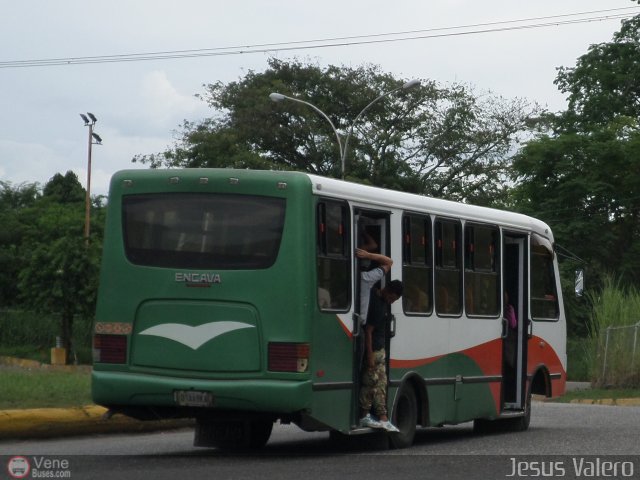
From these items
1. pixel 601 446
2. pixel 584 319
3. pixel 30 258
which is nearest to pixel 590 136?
pixel 584 319

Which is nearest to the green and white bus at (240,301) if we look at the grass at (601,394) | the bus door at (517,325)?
the bus door at (517,325)

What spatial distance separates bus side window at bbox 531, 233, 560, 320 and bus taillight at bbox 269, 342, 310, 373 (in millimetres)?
6384

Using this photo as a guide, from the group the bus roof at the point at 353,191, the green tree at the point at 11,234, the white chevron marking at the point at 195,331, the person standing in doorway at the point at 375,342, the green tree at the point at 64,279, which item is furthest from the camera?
the green tree at the point at 11,234

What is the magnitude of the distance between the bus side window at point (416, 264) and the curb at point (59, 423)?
3.40 m

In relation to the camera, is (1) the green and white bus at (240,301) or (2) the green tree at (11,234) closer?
(1) the green and white bus at (240,301)

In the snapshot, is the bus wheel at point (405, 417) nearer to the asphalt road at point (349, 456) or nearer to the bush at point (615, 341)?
the asphalt road at point (349, 456)

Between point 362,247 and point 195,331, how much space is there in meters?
2.04

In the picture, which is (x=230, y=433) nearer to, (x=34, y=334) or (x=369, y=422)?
(x=369, y=422)

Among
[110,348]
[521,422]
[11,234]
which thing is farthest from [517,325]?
[11,234]

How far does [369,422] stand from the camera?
45.0 ft

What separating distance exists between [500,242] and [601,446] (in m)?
3.49

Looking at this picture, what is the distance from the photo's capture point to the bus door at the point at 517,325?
17.8 m

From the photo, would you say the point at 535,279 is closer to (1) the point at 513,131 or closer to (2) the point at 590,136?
(2) the point at 590,136

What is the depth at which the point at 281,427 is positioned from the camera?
1878cm
